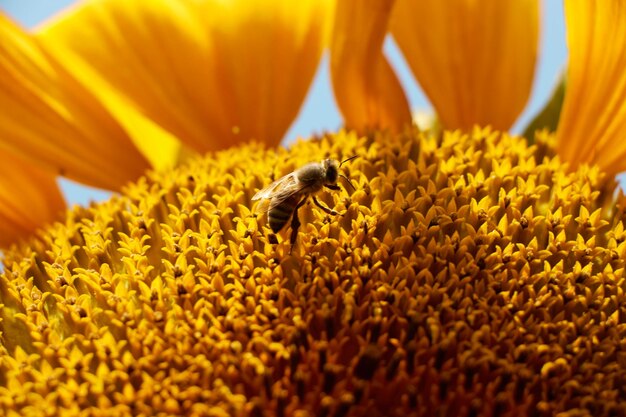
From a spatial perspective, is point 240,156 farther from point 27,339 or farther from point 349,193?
point 27,339

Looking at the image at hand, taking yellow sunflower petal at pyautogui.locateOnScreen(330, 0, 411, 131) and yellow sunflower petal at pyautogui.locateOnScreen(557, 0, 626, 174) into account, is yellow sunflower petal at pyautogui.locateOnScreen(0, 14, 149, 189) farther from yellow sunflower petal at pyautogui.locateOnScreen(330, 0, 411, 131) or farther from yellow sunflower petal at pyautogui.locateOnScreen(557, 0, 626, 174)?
yellow sunflower petal at pyautogui.locateOnScreen(557, 0, 626, 174)

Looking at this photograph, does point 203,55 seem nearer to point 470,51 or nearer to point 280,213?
point 470,51

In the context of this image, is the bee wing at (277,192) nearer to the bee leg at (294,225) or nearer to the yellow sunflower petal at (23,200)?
the bee leg at (294,225)

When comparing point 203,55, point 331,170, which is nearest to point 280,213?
point 331,170

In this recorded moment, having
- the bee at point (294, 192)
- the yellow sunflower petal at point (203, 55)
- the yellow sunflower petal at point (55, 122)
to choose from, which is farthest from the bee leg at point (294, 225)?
the yellow sunflower petal at point (55, 122)

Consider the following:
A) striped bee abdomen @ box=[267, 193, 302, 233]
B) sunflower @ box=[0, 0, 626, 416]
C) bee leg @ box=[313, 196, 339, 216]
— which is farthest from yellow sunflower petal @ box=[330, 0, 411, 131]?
striped bee abdomen @ box=[267, 193, 302, 233]

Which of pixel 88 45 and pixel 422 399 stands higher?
pixel 88 45

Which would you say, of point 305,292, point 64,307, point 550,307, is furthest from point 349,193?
point 64,307
